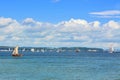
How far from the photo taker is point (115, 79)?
257ft

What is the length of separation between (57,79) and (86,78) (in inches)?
248

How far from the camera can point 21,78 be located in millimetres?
78938

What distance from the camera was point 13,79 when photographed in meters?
76.4

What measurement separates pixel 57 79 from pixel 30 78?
5.90 meters

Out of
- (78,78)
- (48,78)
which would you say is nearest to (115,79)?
(78,78)

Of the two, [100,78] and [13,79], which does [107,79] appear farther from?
[13,79]

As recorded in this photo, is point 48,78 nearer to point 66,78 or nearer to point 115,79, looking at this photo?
point 66,78

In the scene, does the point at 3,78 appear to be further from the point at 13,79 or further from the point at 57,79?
the point at 57,79

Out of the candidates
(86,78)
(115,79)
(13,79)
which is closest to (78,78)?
(86,78)

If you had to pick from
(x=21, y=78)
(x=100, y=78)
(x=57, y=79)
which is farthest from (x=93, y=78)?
(x=21, y=78)

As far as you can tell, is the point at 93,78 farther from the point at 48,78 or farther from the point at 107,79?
the point at 48,78

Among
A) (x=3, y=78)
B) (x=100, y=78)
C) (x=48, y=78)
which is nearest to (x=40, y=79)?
(x=48, y=78)

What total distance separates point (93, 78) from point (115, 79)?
182 inches

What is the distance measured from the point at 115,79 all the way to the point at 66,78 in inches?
376
